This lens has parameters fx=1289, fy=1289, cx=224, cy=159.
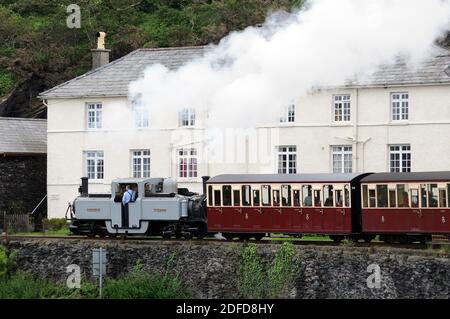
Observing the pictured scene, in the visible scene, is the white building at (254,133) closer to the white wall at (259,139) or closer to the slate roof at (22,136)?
the white wall at (259,139)

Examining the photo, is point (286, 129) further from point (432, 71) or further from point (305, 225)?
point (305, 225)

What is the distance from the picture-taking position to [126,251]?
49062 mm

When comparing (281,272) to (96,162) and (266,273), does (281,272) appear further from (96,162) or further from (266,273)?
(96,162)

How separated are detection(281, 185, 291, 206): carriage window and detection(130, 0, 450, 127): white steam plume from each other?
8668mm

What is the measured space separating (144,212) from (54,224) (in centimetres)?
1376

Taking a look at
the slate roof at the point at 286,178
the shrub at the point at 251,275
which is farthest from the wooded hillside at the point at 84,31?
the shrub at the point at 251,275

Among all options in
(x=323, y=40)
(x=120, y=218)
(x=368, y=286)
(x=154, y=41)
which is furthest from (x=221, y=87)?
(x=154, y=41)

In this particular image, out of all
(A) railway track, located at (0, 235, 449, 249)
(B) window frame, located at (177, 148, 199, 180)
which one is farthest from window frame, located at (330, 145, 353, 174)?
(A) railway track, located at (0, 235, 449, 249)

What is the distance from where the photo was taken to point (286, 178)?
4822 centimetres

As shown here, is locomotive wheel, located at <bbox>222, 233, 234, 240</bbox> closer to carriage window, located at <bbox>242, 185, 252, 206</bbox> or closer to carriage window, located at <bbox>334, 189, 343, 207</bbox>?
carriage window, located at <bbox>242, 185, 252, 206</bbox>

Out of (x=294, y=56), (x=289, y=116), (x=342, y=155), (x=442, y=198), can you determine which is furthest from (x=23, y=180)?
(x=442, y=198)

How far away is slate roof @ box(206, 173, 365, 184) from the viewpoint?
1857 inches

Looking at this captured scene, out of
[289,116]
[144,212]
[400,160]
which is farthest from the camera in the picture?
[289,116]

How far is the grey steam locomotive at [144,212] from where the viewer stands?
4999 centimetres
